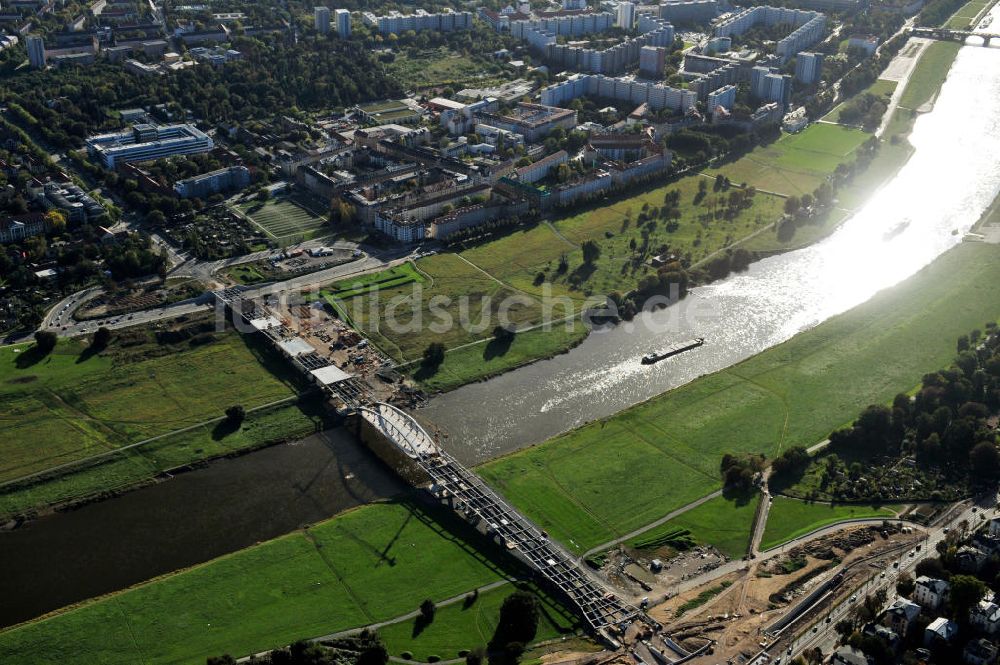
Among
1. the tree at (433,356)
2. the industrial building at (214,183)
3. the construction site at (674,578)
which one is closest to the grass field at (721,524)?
the construction site at (674,578)

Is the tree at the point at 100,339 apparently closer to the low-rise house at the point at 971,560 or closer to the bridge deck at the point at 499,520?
the bridge deck at the point at 499,520

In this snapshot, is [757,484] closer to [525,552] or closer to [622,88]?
[525,552]

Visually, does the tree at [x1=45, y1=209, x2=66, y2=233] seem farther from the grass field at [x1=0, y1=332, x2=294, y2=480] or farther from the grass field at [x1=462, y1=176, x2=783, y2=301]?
the grass field at [x1=462, y1=176, x2=783, y2=301]

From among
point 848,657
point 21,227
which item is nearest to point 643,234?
point 848,657

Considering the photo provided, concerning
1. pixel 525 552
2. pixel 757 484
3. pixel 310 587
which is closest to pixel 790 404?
pixel 757 484

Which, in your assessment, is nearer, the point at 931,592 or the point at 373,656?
the point at 373,656

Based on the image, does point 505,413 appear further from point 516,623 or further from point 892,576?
point 892,576
